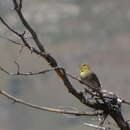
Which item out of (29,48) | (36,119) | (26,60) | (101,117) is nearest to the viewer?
(29,48)

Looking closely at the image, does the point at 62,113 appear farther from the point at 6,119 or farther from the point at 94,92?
the point at 6,119

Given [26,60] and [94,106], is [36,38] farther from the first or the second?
[26,60]

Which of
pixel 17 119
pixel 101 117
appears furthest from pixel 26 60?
pixel 101 117

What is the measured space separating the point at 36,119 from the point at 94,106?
177 m

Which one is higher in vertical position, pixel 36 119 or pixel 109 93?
pixel 36 119

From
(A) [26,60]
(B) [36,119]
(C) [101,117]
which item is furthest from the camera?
(A) [26,60]

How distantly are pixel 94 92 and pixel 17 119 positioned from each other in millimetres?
184023

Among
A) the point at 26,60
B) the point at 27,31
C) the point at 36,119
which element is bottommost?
the point at 27,31

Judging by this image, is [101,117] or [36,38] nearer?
[36,38]

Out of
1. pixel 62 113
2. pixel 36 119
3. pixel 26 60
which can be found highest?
pixel 26 60

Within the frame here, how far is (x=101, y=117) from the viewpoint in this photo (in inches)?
209

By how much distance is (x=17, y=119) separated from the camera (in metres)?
188

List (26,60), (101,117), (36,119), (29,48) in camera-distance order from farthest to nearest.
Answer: (26,60)
(36,119)
(101,117)
(29,48)

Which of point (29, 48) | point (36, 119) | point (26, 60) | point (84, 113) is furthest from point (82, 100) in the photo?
point (26, 60)
